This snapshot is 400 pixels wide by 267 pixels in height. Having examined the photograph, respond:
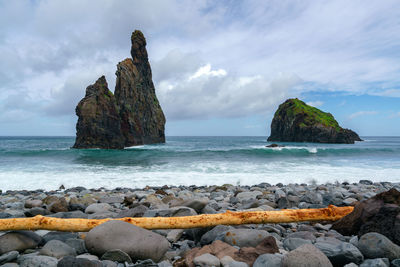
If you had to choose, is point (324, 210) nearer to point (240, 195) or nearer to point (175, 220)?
point (175, 220)

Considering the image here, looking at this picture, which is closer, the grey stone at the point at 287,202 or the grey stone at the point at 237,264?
the grey stone at the point at 237,264

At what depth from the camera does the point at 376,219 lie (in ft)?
10.1

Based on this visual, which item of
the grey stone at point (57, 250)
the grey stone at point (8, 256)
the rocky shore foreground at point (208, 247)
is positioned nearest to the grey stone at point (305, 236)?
the rocky shore foreground at point (208, 247)

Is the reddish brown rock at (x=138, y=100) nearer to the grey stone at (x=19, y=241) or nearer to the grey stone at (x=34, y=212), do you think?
the grey stone at (x=34, y=212)

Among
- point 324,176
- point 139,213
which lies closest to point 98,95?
point 324,176

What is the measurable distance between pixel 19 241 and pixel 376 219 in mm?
4345

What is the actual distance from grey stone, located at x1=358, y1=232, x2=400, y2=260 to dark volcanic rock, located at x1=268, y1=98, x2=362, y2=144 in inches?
3084

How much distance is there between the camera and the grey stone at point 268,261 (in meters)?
2.36

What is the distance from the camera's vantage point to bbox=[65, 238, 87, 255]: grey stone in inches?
113

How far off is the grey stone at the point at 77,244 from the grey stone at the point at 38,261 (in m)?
0.37

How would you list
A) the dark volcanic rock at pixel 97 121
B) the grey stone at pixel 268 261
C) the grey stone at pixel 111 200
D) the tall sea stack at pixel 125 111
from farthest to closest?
the tall sea stack at pixel 125 111
the dark volcanic rock at pixel 97 121
the grey stone at pixel 111 200
the grey stone at pixel 268 261

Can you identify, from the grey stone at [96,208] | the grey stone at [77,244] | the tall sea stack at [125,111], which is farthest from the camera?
the tall sea stack at [125,111]

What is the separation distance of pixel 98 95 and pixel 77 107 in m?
4.38

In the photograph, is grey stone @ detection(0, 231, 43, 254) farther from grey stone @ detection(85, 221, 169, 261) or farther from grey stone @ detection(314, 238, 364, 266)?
grey stone @ detection(314, 238, 364, 266)
